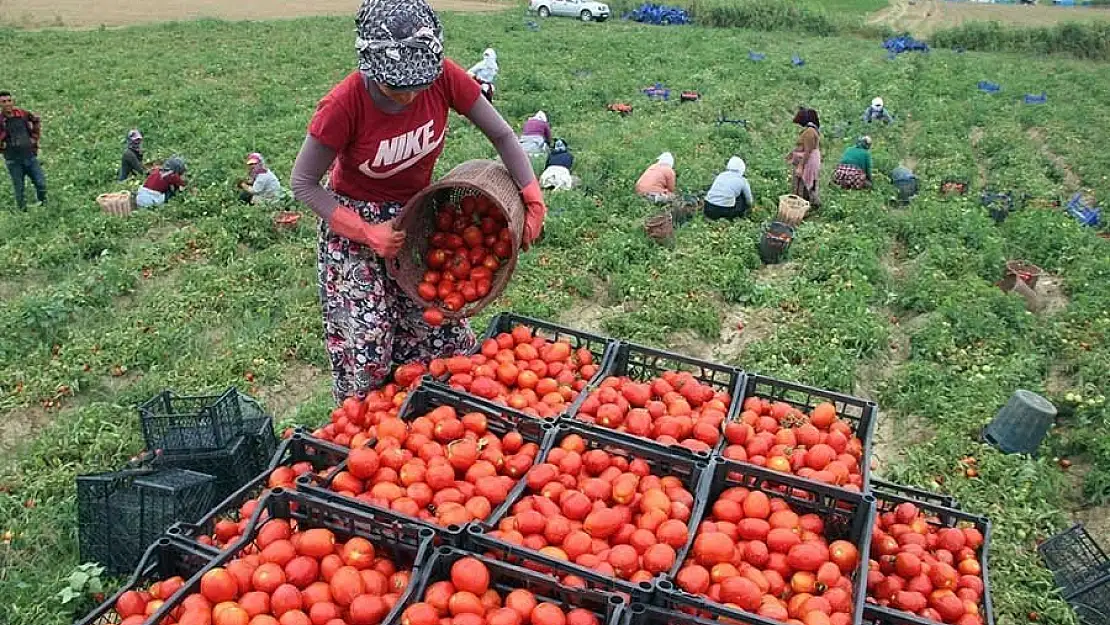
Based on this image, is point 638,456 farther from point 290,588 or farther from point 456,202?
Result: point 456,202

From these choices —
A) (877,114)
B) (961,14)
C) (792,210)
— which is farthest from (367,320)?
(961,14)

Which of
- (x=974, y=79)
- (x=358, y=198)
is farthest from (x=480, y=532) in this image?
Result: (x=974, y=79)

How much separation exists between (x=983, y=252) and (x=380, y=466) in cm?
891

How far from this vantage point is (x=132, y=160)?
11281 millimetres

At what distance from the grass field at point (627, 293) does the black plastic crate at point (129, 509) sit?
0.32 m

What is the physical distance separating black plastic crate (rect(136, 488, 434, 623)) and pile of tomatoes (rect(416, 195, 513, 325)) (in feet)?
4.33

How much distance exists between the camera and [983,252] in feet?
32.0

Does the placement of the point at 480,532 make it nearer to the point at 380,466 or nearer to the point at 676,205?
the point at 380,466

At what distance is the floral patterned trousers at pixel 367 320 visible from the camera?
4.23 meters

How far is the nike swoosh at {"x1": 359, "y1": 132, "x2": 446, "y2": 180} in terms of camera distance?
395 centimetres

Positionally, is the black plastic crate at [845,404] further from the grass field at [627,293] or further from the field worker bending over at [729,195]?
the field worker bending over at [729,195]

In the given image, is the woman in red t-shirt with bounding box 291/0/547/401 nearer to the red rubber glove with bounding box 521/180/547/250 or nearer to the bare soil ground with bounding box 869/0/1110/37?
the red rubber glove with bounding box 521/180/547/250

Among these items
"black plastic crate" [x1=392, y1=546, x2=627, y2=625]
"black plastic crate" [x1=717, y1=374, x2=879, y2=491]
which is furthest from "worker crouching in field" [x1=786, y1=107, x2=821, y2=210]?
"black plastic crate" [x1=392, y1=546, x2=627, y2=625]

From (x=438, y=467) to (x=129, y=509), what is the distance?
2.16m
